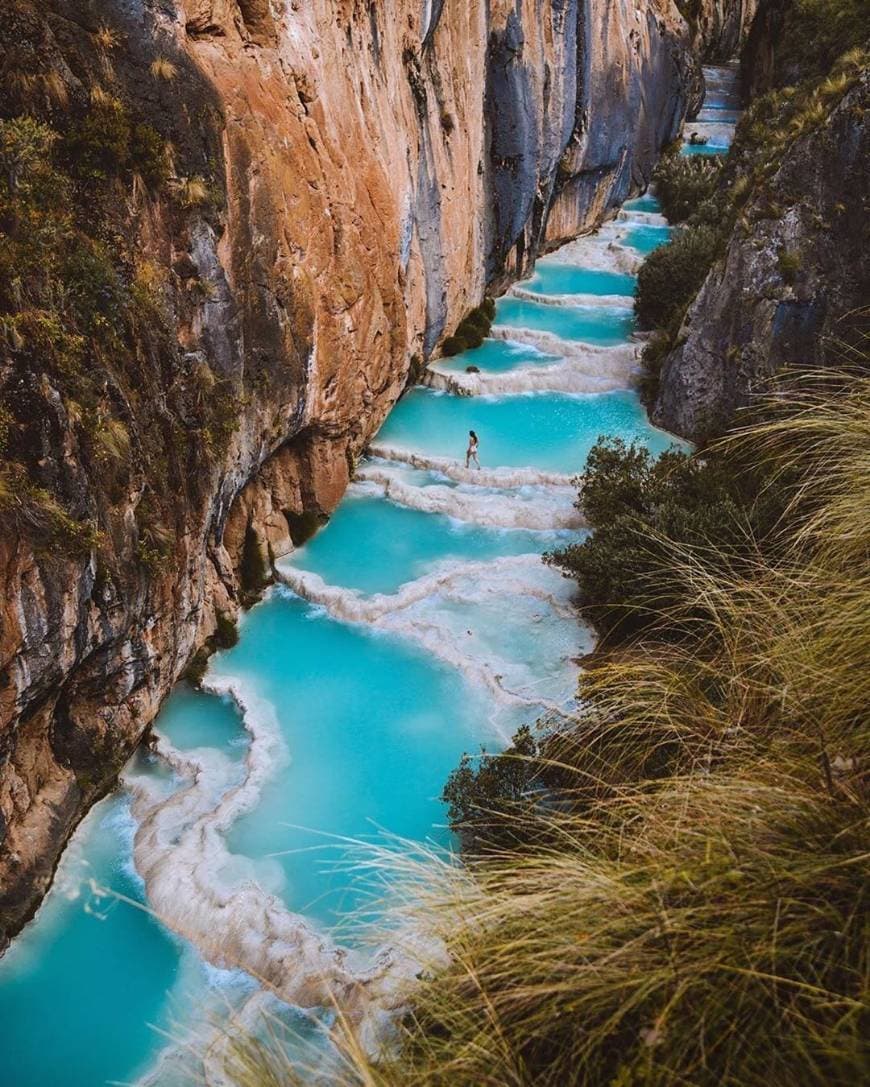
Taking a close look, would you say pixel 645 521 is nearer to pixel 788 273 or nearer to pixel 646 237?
pixel 788 273

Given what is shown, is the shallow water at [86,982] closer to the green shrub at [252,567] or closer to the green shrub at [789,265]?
the green shrub at [252,567]

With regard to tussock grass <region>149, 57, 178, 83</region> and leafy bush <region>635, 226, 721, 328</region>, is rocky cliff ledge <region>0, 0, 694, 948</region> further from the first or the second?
leafy bush <region>635, 226, 721, 328</region>

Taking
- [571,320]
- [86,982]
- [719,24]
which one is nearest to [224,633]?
[86,982]

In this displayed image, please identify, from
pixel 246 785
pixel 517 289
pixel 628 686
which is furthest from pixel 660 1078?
pixel 517 289

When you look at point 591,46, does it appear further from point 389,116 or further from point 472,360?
point 389,116

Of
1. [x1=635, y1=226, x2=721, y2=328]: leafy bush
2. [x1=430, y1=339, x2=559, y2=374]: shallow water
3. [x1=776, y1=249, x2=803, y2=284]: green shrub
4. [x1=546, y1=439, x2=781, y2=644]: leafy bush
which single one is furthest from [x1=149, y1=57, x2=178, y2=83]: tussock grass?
[x1=635, y1=226, x2=721, y2=328]: leafy bush

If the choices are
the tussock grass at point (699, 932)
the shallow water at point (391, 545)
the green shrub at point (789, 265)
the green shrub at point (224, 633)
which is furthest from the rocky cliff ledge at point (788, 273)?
the tussock grass at point (699, 932)

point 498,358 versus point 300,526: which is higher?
point 498,358
